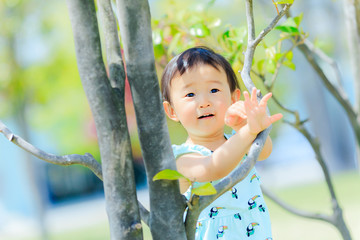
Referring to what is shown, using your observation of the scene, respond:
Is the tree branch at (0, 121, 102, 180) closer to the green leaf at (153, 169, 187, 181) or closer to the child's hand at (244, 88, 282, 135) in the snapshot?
the green leaf at (153, 169, 187, 181)

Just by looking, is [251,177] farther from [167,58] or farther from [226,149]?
[167,58]

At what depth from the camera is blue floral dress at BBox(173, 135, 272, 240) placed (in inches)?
71.2

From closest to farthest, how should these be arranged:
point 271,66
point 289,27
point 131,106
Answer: point 289,27 → point 271,66 → point 131,106

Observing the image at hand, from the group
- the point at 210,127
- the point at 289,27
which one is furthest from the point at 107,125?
the point at 289,27

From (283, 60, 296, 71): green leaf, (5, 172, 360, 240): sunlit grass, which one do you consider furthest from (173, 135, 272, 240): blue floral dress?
(5, 172, 360, 240): sunlit grass

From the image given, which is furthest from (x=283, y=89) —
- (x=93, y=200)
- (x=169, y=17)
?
(x=169, y=17)

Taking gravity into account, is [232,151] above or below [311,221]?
below

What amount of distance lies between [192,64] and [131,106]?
38.4 feet

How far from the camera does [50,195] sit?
23.3 metres

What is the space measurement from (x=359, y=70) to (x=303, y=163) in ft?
73.7

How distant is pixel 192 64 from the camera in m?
1.82

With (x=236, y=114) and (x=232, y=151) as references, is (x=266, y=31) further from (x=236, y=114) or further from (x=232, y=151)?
(x=232, y=151)

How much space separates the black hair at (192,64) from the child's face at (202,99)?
A: 0.02 meters

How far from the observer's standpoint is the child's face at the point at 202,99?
1.78m
